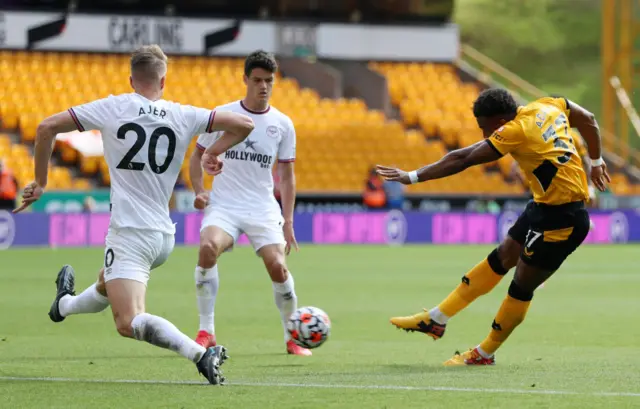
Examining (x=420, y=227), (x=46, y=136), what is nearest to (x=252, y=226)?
(x=46, y=136)

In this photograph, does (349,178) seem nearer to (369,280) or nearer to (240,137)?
(369,280)

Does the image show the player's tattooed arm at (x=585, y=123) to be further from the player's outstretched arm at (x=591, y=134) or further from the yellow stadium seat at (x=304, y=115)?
the yellow stadium seat at (x=304, y=115)

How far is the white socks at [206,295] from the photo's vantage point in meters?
9.94

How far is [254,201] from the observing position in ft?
33.2

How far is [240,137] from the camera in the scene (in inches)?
306

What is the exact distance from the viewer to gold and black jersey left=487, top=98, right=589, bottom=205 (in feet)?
27.3

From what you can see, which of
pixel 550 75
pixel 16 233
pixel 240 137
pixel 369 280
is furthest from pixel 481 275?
pixel 550 75

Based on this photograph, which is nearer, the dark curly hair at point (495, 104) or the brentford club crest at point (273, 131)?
the dark curly hair at point (495, 104)

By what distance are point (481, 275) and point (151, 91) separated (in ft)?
9.78

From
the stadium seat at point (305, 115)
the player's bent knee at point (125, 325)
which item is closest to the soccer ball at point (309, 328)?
the player's bent knee at point (125, 325)

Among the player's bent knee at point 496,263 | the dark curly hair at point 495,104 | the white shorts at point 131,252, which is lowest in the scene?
the player's bent knee at point 496,263

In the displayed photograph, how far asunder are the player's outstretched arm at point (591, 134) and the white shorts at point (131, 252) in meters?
3.04

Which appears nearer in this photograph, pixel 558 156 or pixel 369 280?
pixel 558 156

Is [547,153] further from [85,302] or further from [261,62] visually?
[85,302]
